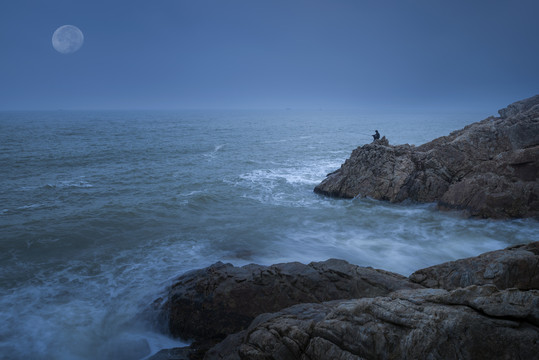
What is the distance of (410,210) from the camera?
59.6ft

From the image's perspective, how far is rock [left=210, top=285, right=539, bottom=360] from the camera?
4078 mm

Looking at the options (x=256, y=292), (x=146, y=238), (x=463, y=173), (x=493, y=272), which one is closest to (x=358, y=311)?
(x=256, y=292)

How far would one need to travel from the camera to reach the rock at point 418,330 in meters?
4.08

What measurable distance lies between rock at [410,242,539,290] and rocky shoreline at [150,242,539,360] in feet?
0.07

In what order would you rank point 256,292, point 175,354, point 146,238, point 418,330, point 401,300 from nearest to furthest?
point 418,330 → point 401,300 → point 175,354 → point 256,292 → point 146,238

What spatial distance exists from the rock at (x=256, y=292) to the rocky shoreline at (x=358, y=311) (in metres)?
0.03

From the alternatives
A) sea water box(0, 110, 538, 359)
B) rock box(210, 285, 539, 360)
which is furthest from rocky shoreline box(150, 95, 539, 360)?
sea water box(0, 110, 538, 359)

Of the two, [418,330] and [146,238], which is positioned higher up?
[418,330]

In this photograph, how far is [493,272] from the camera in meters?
7.69

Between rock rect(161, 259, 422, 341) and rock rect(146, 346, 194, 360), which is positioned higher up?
rock rect(161, 259, 422, 341)

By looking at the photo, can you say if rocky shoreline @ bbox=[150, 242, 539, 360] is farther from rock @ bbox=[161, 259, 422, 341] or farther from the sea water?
the sea water

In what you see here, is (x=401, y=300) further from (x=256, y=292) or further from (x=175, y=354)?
(x=175, y=354)

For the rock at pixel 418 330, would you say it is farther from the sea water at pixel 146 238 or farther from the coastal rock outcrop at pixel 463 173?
the coastal rock outcrop at pixel 463 173

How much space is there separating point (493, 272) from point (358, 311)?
4.64m
